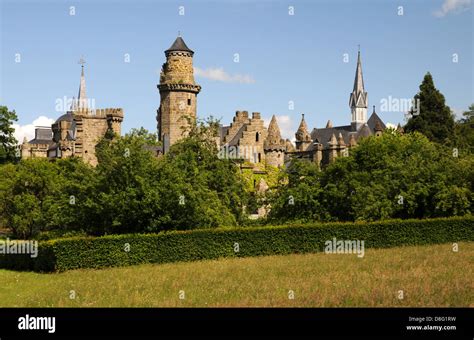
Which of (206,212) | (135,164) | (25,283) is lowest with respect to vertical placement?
(25,283)

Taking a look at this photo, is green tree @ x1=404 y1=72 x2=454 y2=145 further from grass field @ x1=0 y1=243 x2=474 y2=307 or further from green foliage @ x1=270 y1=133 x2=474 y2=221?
grass field @ x1=0 y1=243 x2=474 y2=307

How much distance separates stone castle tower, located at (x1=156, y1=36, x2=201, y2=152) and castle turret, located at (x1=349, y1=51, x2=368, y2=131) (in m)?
50.1

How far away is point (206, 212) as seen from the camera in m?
46.7

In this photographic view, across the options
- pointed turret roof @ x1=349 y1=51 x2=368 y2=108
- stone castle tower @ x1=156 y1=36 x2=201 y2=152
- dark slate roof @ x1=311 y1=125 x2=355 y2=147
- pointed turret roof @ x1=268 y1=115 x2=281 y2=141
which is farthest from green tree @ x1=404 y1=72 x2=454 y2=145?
pointed turret roof @ x1=349 y1=51 x2=368 y2=108

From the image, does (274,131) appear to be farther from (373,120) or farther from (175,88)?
(373,120)

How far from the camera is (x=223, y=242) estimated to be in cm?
4238

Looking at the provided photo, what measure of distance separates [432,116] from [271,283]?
2369 inches

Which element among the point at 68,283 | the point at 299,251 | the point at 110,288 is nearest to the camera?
the point at 110,288

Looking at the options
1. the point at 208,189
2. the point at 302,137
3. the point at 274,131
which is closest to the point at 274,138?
the point at 274,131

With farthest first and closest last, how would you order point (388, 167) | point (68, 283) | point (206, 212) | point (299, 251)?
point (388, 167) < point (206, 212) < point (299, 251) < point (68, 283)

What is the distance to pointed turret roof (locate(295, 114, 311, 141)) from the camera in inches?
4505
